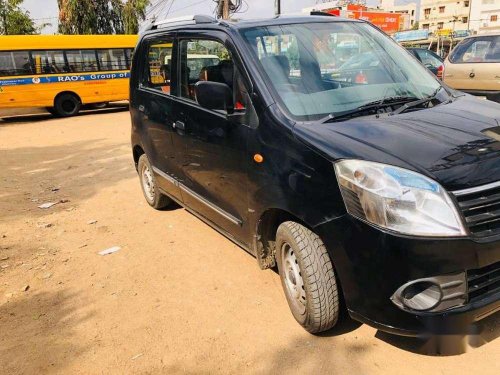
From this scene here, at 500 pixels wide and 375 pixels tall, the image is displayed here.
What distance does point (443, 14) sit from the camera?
8056cm

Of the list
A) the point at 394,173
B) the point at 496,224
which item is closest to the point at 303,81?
the point at 394,173

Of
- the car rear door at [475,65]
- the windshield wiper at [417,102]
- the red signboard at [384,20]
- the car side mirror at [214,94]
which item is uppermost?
the red signboard at [384,20]

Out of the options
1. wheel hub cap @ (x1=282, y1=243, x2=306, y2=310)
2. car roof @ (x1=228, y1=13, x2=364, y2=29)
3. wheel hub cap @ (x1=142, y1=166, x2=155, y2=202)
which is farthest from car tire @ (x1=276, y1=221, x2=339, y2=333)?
wheel hub cap @ (x1=142, y1=166, x2=155, y2=202)

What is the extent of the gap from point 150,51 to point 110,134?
7.43m

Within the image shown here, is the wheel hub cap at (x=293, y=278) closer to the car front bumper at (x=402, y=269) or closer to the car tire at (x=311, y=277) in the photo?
the car tire at (x=311, y=277)

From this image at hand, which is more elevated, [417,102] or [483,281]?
[417,102]

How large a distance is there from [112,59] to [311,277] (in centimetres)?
1576

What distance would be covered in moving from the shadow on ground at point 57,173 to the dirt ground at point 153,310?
0.31 m

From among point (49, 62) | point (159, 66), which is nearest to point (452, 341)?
point (159, 66)

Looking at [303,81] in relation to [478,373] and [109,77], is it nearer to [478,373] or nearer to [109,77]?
[478,373]

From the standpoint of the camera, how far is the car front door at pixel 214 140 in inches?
125

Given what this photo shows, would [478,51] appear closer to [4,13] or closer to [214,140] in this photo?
[214,140]

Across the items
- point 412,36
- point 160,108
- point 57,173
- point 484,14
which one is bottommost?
point 57,173

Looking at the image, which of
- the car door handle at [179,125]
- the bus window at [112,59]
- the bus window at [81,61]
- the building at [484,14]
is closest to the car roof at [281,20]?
the car door handle at [179,125]
